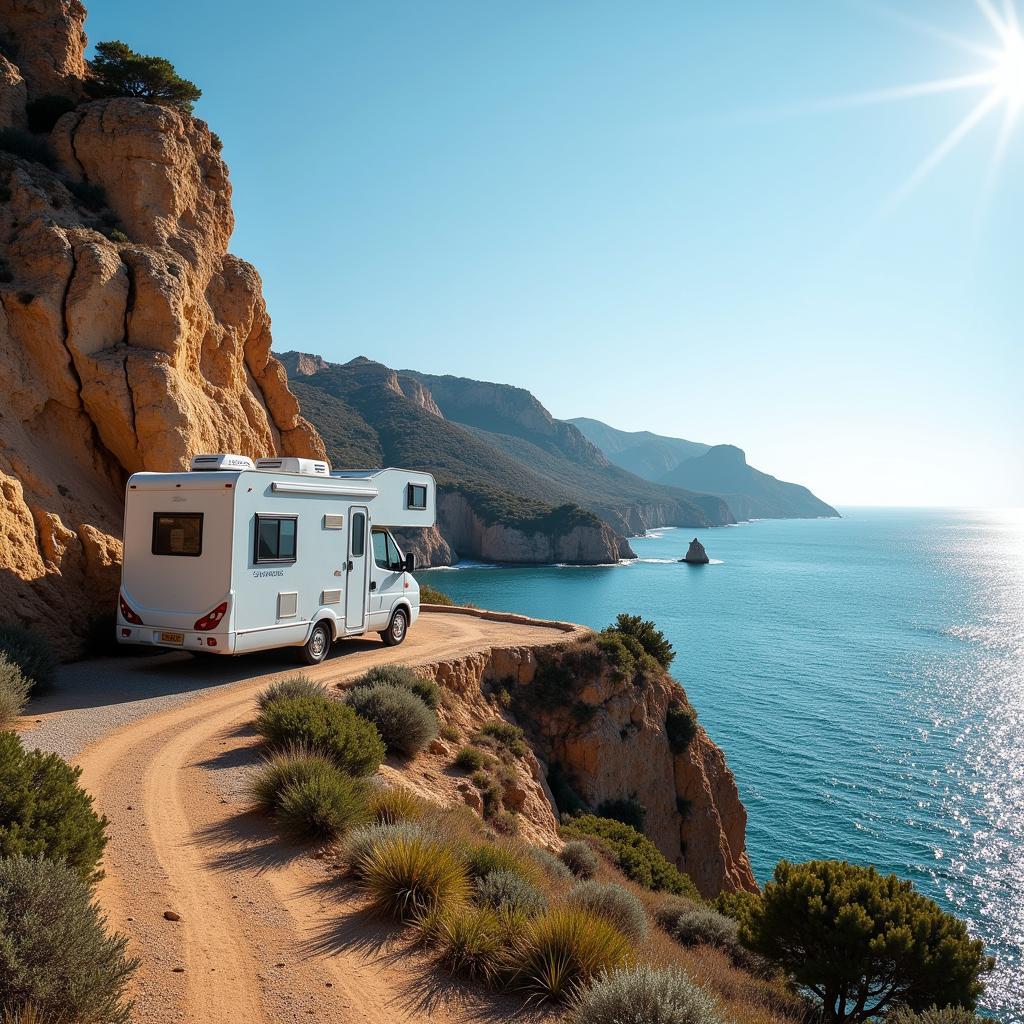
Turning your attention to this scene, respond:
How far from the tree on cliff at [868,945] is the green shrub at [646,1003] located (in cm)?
494

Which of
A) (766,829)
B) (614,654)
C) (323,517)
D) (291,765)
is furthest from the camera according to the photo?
(766,829)

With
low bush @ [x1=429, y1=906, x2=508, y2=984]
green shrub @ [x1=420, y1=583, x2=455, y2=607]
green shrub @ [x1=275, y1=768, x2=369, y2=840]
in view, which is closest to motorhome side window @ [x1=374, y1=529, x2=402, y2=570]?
green shrub @ [x1=275, y1=768, x2=369, y2=840]

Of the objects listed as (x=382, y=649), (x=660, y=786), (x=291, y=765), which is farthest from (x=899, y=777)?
(x=291, y=765)

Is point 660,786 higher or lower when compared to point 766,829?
higher

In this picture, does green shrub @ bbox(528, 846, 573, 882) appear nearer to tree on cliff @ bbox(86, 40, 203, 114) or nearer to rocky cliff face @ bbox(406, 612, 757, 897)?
rocky cliff face @ bbox(406, 612, 757, 897)

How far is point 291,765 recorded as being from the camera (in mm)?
6996

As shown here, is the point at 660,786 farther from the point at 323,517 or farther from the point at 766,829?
the point at 323,517

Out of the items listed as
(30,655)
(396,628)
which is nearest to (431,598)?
(396,628)

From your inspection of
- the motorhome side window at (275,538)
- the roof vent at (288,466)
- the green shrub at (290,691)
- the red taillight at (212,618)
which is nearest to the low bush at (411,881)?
the green shrub at (290,691)

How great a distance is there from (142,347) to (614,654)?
557 inches

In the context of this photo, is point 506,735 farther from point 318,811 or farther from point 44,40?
point 44,40

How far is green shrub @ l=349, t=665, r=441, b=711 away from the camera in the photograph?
38.4ft

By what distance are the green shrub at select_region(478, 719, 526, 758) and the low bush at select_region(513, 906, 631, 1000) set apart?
30.6 feet

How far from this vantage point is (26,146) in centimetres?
1752
